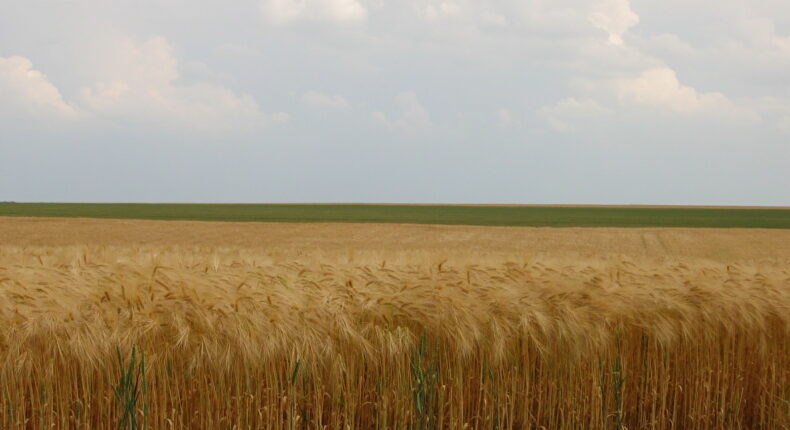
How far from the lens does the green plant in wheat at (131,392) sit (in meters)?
3.82

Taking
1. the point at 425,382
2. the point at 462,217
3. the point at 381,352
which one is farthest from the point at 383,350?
the point at 462,217

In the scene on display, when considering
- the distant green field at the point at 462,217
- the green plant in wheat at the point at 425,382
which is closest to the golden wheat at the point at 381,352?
the green plant in wheat at the point at 425,382

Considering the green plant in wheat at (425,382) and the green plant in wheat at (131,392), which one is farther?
the green plant in wheat at (425,382)

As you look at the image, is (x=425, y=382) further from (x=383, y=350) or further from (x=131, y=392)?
(x=131, y=392)

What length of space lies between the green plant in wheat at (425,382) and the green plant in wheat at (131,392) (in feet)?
5.40

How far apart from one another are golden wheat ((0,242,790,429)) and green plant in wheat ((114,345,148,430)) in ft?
0.05

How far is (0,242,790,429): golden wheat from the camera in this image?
397 cm

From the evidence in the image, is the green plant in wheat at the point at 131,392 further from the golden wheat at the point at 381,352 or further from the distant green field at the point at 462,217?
the distant green field at the point at 462,217

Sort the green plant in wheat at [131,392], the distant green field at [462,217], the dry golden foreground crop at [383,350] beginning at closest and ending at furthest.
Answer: the green plant in wheat at [131,392]
the dry golden foreground crop at [383,350]
the distant green field at [462,217]

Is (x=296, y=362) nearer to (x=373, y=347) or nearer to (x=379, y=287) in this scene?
(x=373, y=347)

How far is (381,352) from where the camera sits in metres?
4.11

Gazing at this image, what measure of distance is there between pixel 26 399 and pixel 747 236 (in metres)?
31.7

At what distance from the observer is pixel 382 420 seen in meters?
3.97

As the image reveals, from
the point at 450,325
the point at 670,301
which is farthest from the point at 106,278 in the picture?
the point at 670,301
